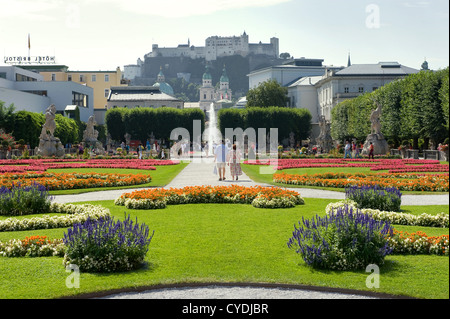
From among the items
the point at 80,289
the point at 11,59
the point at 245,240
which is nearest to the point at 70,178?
the point at 245,240

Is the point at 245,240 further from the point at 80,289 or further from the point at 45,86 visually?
the point at 45,86

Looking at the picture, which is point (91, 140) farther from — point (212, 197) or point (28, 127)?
point (212, 197)

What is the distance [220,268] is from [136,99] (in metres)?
101

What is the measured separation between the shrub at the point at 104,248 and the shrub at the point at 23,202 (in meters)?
5.90

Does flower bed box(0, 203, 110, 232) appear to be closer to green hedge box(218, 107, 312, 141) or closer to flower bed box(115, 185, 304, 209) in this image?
flower bed box(115, 185, 304, 209)

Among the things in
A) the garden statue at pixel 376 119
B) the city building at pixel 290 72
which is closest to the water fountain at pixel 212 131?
the city building at pixel 290 72

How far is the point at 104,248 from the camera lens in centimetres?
779

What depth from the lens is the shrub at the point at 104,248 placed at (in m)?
7.76

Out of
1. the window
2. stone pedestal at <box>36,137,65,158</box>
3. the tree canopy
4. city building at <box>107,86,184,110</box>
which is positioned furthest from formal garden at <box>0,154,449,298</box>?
city building at <box>107,86,184,110</box>

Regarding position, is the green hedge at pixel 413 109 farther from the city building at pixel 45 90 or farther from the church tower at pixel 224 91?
the church tower at pixel 224 91

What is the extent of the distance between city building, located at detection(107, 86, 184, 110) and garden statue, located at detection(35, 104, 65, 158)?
211ft

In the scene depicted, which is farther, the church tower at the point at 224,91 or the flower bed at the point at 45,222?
the church tower at the point at 224,91

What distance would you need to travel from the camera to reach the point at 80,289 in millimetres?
6926
